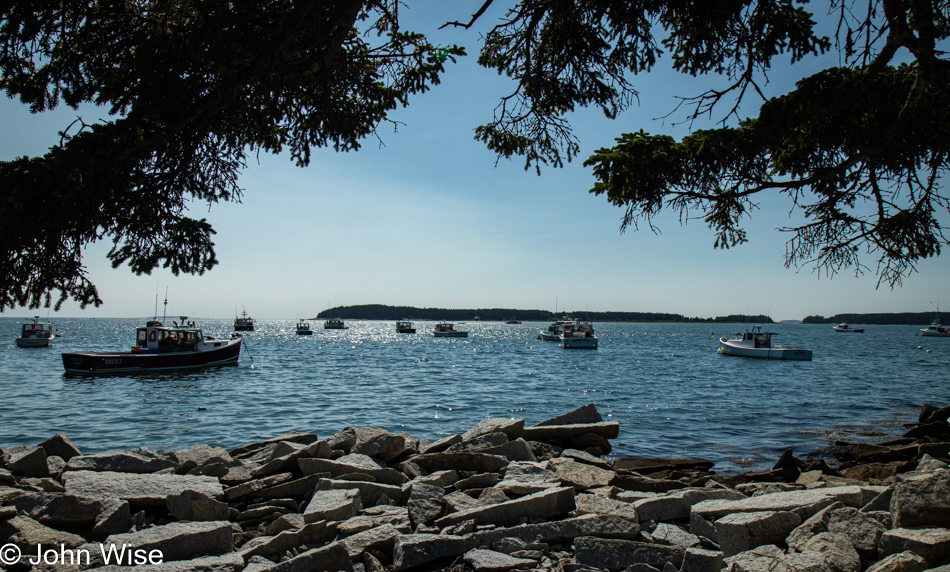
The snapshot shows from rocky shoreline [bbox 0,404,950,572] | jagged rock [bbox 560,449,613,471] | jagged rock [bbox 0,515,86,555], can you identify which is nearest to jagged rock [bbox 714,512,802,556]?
rocky shoreline [bbox 0,404,950,572]

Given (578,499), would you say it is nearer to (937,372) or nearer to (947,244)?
(947,244)

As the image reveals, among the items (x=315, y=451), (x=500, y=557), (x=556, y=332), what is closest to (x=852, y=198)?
(x=500, y=557)

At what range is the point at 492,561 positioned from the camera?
432 cm

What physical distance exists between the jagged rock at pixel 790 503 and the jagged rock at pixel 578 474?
175cm

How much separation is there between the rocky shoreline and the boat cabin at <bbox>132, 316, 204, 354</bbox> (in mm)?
29796

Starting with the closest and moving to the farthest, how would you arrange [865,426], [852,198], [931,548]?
[931,548]
[852,198]
[865,426]

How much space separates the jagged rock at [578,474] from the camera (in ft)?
23.2

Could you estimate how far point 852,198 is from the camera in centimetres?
867

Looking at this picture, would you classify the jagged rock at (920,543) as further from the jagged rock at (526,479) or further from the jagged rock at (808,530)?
the jagged rock at (526,479)

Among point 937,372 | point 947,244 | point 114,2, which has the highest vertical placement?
point 114,2

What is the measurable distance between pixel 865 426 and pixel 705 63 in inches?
567

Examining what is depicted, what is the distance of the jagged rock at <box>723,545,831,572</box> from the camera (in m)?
3.64

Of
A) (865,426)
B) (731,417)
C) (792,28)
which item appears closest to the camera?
(792,28)

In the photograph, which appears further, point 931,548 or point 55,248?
point 55,248
